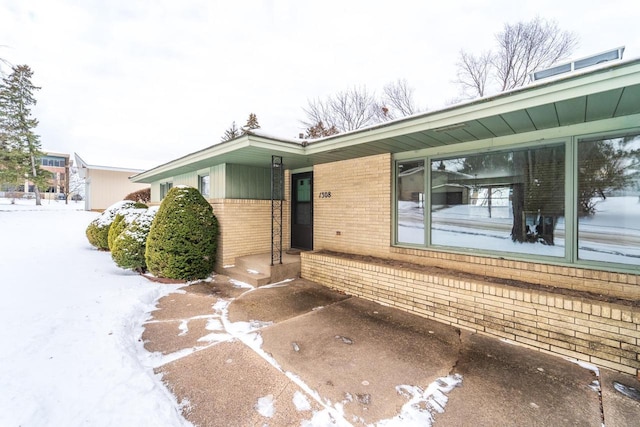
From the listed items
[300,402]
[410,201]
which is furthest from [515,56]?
[300,402]

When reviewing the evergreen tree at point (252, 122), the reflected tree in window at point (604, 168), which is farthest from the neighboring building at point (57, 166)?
the reflected tree in window at point (604, 168)

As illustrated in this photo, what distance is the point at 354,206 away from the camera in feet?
18.5

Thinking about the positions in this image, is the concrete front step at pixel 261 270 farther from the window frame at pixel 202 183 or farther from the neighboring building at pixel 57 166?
the neighboring building at pixel 57 166

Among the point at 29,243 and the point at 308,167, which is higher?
the point at 308,167

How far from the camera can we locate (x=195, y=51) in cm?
1026

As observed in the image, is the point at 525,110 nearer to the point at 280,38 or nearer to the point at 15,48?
the point at 15,48

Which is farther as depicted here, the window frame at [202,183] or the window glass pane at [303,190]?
the window frame at [202,183]

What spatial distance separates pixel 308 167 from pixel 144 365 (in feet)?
17.1

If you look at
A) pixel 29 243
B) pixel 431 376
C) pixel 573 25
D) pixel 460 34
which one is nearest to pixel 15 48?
pixel 431 376

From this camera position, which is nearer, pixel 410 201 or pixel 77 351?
pixel 77 351

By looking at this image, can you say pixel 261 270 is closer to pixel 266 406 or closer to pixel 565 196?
pixel 266 406

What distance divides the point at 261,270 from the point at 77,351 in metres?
3.26

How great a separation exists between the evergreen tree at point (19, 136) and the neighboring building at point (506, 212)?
82.3 feet

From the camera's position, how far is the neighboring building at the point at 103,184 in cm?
1936
